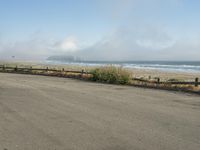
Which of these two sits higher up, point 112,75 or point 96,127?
point 112,75

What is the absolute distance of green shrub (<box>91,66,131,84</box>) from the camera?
27250mm

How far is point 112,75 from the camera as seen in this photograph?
92.3 ft

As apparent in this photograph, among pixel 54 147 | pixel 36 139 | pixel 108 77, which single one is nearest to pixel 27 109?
pixel 36 139

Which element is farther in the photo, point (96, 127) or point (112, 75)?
point (112, 75)

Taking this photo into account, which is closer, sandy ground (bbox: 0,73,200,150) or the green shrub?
sandy ground (bbox: 0,73,200,150)

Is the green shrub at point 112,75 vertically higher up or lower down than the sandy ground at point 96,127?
higher up

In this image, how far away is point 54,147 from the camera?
6.66 meters

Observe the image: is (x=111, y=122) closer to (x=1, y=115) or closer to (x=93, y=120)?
(x=93, y=120)

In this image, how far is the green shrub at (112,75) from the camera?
27250 mm

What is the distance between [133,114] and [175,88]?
1205 cm

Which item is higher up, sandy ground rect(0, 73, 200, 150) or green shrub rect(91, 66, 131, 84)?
green shrub rect(91, 66, 131, 84)

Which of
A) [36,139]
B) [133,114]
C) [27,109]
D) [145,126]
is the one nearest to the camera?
[36,139]

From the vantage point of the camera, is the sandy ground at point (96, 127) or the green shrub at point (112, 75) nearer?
the sandy ground at point (96, 127)

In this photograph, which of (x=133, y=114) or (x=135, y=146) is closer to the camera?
(x=135, y=146)
